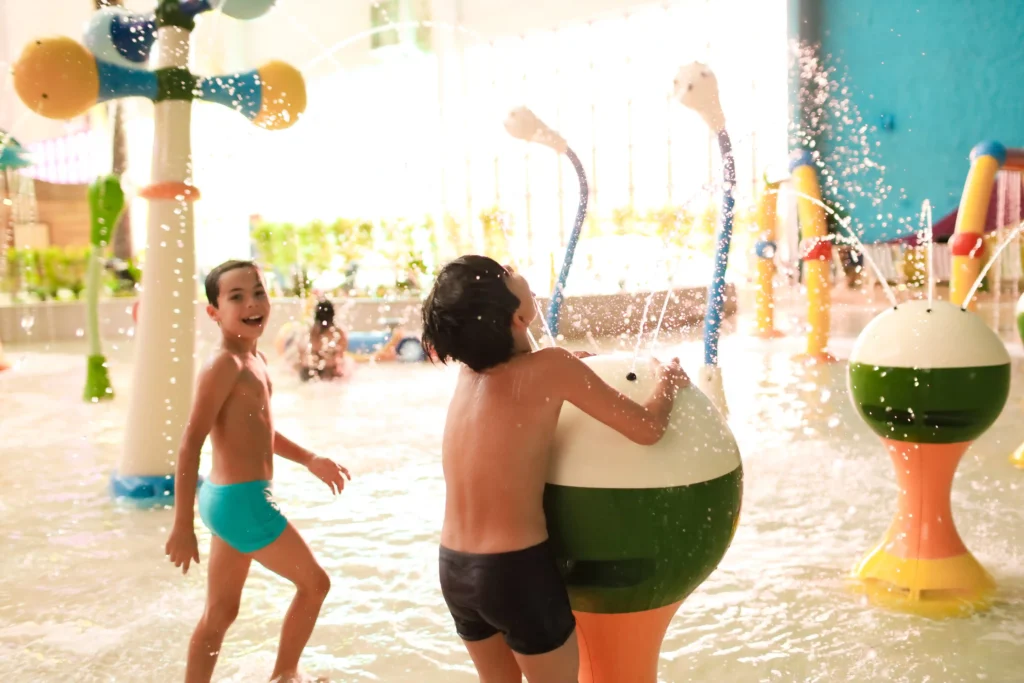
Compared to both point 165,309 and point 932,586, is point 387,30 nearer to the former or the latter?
point 165,309

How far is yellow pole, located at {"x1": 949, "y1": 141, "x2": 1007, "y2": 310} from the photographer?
610 cm

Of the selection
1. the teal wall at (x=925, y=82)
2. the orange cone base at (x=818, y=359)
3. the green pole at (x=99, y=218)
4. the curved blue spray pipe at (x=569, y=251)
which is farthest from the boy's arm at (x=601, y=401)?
the teal wall at (x=925, y=82)

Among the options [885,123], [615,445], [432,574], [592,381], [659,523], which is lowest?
[432,574]

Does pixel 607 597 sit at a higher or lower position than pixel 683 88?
lower

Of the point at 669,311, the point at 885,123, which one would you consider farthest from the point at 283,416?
the point at 885,123

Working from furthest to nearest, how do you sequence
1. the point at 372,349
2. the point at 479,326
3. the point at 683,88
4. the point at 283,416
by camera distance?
the point at 372,349 < the point at 283,416 < the point at 683,88 < the point at 479,326

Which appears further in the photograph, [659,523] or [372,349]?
[372,349]

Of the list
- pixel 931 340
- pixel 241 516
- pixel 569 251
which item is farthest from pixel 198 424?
pixel 931 340

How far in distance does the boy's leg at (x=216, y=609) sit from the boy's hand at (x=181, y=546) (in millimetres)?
121

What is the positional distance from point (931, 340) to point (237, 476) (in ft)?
6.50

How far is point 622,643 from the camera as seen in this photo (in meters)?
1.74

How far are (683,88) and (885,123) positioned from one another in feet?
40.4

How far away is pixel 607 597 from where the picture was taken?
1680 millimetres

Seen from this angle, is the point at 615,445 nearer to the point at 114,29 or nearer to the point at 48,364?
the point at 114,29
